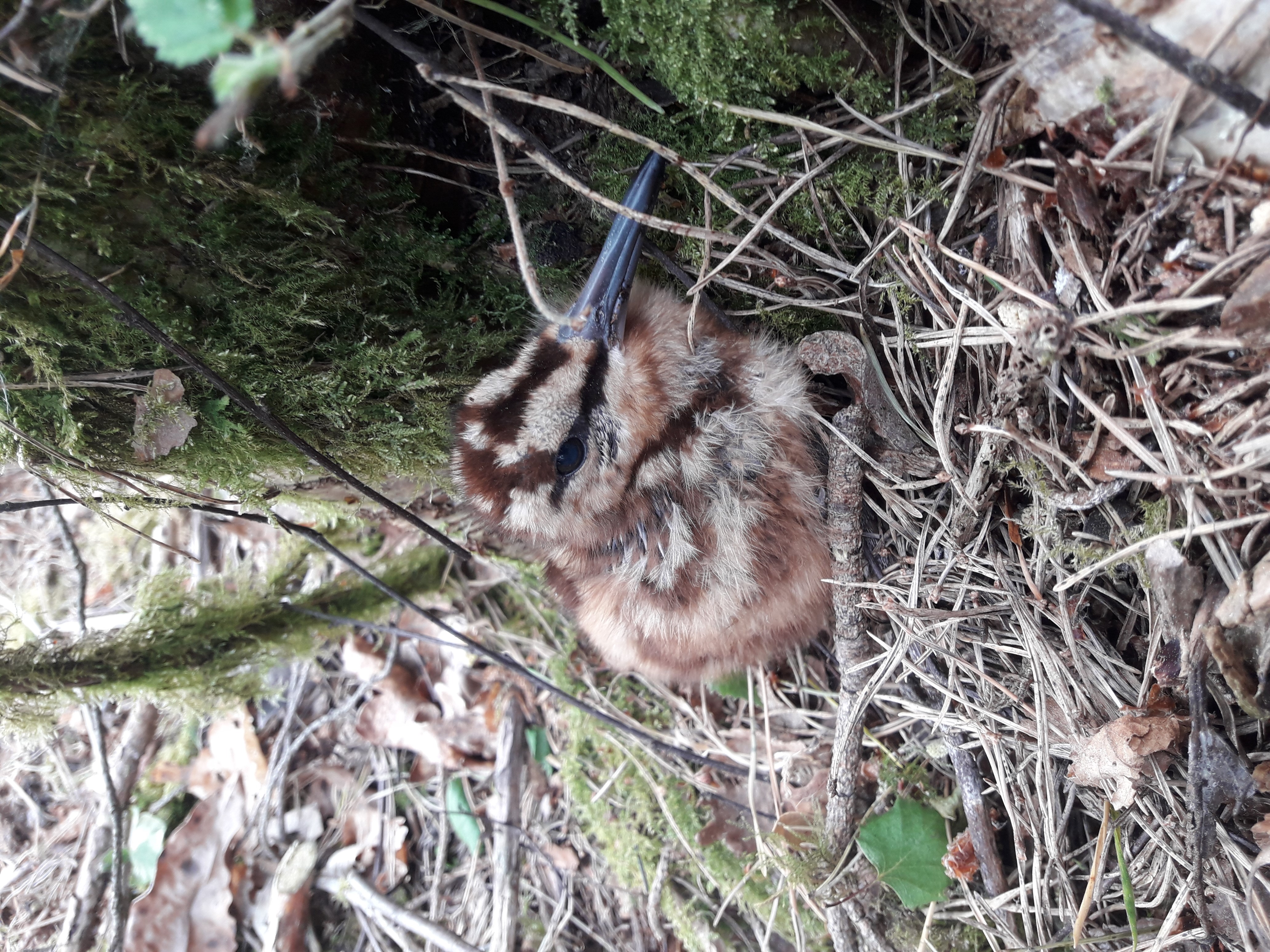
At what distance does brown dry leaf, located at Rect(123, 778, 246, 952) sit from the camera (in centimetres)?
346

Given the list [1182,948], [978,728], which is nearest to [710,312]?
[978,728]

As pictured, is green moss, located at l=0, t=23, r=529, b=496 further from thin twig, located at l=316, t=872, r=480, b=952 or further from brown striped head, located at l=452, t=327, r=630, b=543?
thin twig, located at l=316, t=872, r=480, b=952

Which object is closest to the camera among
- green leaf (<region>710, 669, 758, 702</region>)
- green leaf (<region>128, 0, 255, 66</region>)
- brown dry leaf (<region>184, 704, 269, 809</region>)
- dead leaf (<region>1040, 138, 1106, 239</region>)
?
green leaf (<region>128, 0, 255, 66</region>)

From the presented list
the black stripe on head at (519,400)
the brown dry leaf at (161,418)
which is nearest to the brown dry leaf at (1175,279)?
the black stripe on head at (519,400)

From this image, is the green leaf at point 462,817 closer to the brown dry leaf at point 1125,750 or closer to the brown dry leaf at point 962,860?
the brown dry leaf at point 962,860

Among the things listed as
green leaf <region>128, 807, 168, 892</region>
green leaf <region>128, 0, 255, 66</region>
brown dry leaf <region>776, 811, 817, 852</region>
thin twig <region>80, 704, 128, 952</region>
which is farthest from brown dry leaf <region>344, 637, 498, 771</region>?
green leaf <region>128, 0, 255, 66</region>

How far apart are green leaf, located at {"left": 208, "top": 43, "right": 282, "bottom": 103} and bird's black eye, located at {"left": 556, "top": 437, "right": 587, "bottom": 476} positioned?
53.7 inches

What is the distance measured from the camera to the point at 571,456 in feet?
7.25

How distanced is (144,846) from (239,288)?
11.0 feet

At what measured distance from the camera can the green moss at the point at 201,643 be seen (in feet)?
8.44

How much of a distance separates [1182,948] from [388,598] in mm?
3122

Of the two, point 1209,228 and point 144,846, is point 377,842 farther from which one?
point 1209,228

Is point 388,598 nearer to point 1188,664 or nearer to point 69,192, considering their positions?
point 69,192

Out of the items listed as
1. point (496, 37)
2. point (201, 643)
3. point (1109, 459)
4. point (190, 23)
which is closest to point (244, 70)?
point (190, 23)
